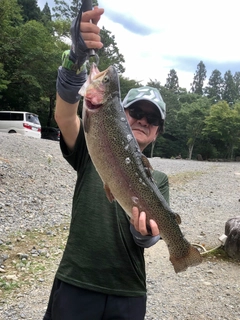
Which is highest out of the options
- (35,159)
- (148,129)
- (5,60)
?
(5,60)

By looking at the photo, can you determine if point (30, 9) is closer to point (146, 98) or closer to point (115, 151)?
point (146, 98)

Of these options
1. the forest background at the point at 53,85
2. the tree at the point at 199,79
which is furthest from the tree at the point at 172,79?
the forest background at the point at 53,85

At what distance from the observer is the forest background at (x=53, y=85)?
26.8 meters

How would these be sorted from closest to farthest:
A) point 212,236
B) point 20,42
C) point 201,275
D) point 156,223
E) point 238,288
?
1. point 156,223
2. point 238,288
3. point 201,275
4. point 212,236
5. point 20,42

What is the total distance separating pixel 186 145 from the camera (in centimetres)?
5225

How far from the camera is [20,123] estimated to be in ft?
74.3

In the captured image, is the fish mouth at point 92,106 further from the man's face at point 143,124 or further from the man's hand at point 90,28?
the man's face at point 143,124

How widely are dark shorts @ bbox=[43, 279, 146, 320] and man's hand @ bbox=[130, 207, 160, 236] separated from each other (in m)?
0.54

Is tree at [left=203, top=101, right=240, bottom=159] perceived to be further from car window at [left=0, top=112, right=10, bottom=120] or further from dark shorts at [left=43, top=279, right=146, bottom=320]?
dark shorts at [left=43, top=279, right=146, bottom=320]

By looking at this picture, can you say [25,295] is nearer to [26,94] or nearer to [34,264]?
[34,264]

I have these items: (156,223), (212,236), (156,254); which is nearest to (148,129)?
(156,223)

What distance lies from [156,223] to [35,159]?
12198mm

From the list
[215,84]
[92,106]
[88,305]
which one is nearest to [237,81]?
[215,84]

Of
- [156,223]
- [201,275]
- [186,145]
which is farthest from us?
[186,145]
